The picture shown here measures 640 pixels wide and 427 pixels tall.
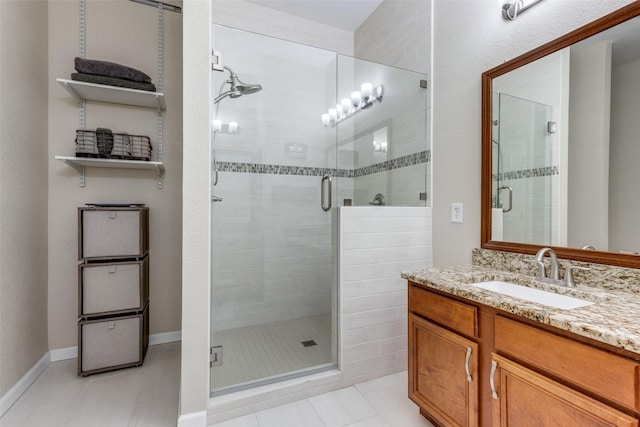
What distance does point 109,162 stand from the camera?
2152mm

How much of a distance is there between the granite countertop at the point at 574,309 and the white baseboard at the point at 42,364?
2.14 m

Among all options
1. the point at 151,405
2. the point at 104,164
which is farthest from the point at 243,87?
the point at 151,405

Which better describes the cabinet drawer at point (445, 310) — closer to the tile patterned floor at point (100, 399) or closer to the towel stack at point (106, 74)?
the tile patterned floor at point (100, 399)

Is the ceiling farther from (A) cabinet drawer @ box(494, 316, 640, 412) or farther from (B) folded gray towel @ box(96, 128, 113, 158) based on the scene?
(A) cabinet drawer @ box(494, 316, 640, 412)

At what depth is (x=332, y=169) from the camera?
7.97ft

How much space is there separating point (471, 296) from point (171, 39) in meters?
2.90

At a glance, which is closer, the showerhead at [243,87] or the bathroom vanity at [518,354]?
the bathroom vanity at [518,354]

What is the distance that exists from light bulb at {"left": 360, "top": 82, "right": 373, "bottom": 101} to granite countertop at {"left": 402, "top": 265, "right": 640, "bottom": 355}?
159cm

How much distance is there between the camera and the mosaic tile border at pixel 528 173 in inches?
56.8

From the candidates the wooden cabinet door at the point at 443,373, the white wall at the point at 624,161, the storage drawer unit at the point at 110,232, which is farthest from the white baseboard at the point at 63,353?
the white wall at the point at 624,161

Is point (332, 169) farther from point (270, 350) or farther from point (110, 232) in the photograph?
point (110, 232)

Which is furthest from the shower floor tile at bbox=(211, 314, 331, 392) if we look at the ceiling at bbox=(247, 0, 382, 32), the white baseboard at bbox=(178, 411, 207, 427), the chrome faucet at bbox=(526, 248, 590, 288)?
the ceiling at bbox=(247, 0, 382, 32)

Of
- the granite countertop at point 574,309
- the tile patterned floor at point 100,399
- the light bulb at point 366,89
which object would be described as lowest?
the tile patterned floor at point 100,399

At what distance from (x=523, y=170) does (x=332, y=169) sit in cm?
130
